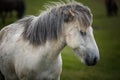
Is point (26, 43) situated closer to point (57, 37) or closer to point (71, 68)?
point (57, 37)

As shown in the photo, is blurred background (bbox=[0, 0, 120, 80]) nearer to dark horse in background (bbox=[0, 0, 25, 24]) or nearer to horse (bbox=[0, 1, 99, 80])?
dark horse in background (bbox=[0, 0, 25, 24])

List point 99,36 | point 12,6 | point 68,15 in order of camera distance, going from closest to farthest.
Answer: point 68,15 → point 99,36 → point 12,6

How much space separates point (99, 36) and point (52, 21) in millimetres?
15292

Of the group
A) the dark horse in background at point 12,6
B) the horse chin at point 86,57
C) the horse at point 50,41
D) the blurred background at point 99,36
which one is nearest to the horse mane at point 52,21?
the horse at point 50,41

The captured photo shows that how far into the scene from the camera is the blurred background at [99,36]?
12727 mm

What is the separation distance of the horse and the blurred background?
1.34m

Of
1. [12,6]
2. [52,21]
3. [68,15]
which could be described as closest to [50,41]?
[52,21]

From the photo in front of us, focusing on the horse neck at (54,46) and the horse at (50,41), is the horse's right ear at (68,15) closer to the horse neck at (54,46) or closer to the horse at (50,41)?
the horse at (50,41)

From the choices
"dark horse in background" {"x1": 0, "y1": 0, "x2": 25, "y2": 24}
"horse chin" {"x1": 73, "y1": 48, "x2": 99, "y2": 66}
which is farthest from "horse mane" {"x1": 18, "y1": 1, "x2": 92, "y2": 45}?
"dark horse in background" {"x1": 0, "y1": 0, "x2": 25, "y2": 24}

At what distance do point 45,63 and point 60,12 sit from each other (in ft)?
2.98

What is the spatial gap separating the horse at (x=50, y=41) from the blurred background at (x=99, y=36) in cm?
134

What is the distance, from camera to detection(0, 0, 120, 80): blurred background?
12727mm

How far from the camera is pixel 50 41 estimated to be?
718cm

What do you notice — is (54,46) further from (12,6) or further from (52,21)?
(12,6)
